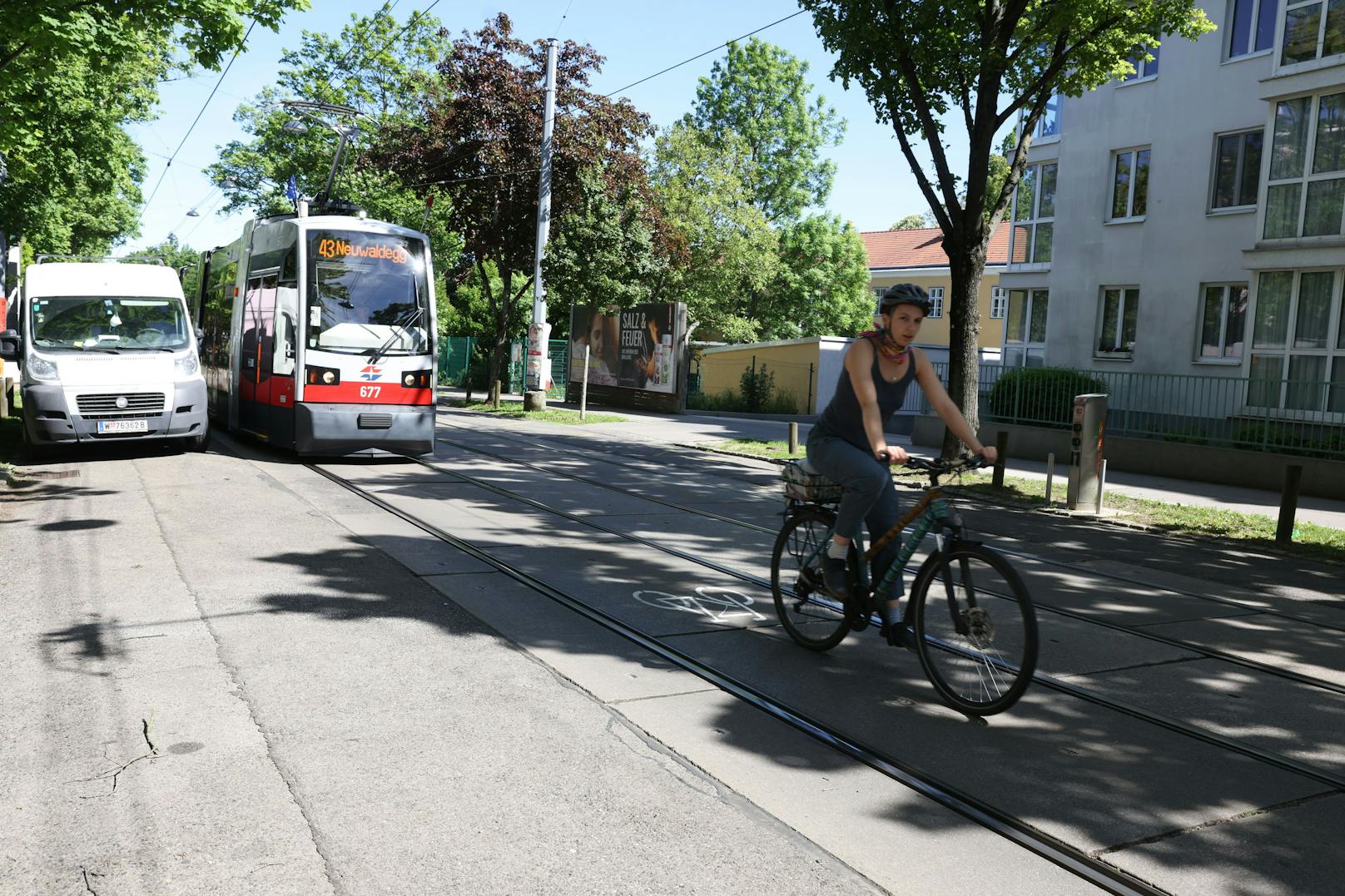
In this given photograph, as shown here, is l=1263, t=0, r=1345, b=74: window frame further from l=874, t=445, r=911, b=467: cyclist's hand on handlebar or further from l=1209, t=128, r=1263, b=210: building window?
l=874, t=445, r=911, b=467: cyclist's hand on handlebar

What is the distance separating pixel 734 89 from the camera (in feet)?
197

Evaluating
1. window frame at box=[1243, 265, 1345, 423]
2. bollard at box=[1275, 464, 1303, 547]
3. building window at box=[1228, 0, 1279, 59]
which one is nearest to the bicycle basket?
bollard at box=[1275, 464, 1303, 547]

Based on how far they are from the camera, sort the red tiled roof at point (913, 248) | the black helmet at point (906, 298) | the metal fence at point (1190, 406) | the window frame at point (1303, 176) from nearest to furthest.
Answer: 1. the black helmet at point (906, 298)
2. the metal fence at point (1190, 406)
3. the window frame at point (1303, 176)
4. the red tiled roof at point (913, 248)

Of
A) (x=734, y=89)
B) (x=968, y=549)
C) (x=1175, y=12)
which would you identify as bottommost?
(x=968, y=549)

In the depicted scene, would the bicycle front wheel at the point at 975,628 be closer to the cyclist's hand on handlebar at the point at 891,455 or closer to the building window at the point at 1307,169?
the cyclist's hand on handlebar at the point at 891,455

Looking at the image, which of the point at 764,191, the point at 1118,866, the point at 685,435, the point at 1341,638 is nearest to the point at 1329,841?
the point at 1118,866

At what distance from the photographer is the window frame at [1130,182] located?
24000 millimetres

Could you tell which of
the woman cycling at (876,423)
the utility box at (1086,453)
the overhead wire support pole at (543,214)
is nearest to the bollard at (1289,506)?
the utility box at (1086,453)

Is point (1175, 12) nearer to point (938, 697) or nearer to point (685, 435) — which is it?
point (685, 435)

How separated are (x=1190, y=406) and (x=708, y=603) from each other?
13936 mm

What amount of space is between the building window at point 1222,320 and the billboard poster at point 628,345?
526 inches

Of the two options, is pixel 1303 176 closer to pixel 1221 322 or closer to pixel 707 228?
pixel 1221 322

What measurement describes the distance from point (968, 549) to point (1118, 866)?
5.64 ft

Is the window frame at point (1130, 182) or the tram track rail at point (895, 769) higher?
the window frame at point (1130, 182)
